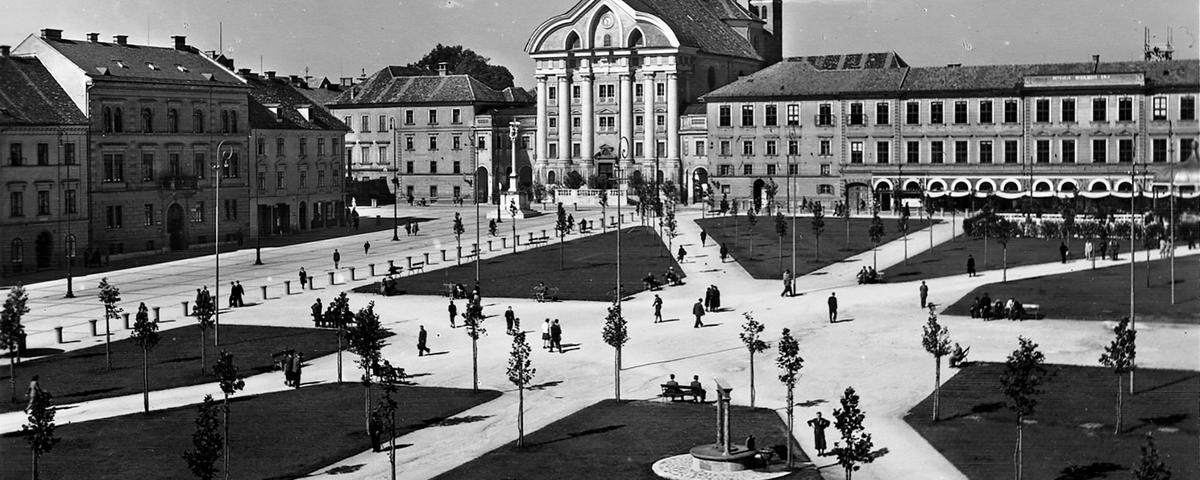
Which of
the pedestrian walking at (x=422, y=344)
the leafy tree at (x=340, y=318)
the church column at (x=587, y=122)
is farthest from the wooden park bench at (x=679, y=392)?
the church column at (x=587, y=122)

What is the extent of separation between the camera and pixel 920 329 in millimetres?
59125

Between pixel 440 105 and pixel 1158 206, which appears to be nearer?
pixel 1158 206

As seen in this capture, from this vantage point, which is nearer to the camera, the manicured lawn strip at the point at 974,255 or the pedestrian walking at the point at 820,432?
the pedestrian walking at the point at 820,432

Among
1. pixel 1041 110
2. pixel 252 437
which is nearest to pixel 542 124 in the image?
pixel 1041 110

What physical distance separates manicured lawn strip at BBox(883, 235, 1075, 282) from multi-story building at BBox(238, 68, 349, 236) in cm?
4358

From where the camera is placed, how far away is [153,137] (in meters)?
96.9

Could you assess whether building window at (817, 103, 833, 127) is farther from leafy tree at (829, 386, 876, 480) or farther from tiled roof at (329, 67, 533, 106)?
leafy tree at (829, 386, 876, 480)

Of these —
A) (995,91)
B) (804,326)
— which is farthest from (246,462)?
(995,91)

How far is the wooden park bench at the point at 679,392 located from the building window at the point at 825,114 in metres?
83.6

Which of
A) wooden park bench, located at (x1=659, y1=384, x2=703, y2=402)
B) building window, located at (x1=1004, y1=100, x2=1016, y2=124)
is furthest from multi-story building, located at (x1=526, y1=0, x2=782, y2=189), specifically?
wooden park bench, located at (x1=659, y1=384, x2=703, y2=402)

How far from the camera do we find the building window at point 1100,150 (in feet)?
387

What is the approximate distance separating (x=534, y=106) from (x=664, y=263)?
252ft

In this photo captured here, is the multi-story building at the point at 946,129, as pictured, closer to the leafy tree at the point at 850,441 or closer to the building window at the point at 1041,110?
the building window at the point at 1041,110

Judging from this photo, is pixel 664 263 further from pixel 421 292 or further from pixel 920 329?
pixel 920 329
